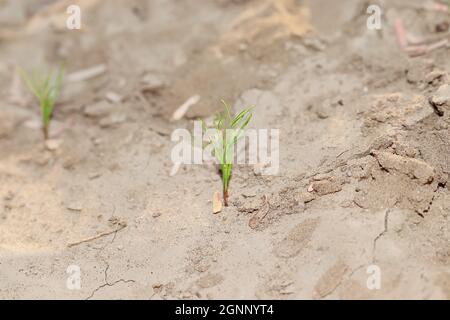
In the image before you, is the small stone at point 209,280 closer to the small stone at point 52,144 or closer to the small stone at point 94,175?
the small stone at point 94,175

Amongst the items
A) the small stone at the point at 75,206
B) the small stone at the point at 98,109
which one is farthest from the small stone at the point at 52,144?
the small stone at the point at 75,206

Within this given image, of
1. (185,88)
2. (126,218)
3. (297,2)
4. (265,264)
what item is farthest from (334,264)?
(297,2)

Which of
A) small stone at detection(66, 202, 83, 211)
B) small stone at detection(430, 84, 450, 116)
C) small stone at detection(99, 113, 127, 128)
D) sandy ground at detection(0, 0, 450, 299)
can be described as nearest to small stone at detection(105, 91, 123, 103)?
sandy ground at detection(0, 0, 450, 299)

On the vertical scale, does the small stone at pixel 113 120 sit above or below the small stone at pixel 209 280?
above

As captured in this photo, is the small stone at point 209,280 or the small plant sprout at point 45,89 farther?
the small plant sprout at point 45,89

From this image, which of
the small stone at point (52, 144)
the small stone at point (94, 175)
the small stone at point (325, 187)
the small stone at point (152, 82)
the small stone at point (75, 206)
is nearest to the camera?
the small stone at point (325, 187)

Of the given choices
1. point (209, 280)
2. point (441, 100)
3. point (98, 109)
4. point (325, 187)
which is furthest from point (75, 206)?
point (441, 100)
